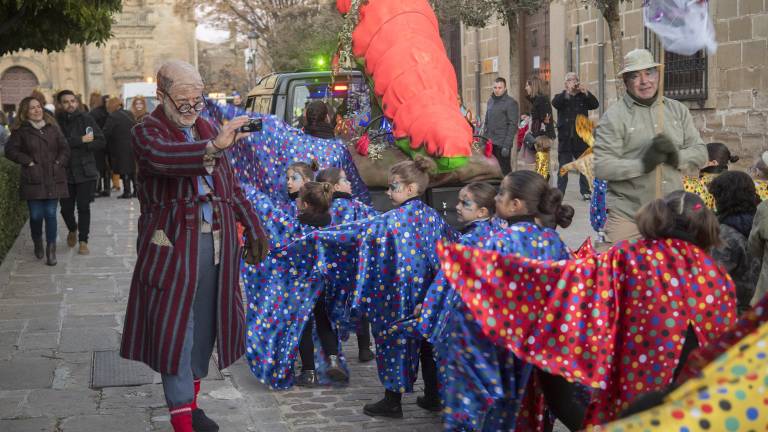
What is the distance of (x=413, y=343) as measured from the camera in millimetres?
5609

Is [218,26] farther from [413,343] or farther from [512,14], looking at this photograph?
[413,343]

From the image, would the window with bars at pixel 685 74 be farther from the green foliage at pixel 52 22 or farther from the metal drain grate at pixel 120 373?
the metal drain grate at pixel 120 373

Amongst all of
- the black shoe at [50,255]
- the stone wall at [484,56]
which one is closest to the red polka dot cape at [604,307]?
the black shoe at [50,255]

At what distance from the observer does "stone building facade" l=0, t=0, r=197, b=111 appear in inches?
2275

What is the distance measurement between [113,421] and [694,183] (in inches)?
178

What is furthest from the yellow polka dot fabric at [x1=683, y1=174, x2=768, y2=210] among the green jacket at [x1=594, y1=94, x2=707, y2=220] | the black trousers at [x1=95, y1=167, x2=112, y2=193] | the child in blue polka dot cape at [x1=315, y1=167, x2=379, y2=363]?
the black trousers at [x1=95, y1=167, x2=112, y2=193]

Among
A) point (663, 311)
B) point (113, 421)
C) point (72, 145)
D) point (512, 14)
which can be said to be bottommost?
point (113, 421)

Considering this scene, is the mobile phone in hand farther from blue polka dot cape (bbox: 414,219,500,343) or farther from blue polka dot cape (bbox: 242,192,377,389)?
blue polka dot cape (bbox: 242,192,377,389)

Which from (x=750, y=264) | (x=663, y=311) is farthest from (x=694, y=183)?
(x=663, y=311)

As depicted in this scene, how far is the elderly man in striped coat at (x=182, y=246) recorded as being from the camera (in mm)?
4781

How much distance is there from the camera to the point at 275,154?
7.24 meters

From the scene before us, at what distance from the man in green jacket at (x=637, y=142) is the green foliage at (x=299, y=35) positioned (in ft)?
83.7

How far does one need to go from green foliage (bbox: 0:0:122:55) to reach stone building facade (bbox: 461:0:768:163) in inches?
304

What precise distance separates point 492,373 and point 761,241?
226 cm
